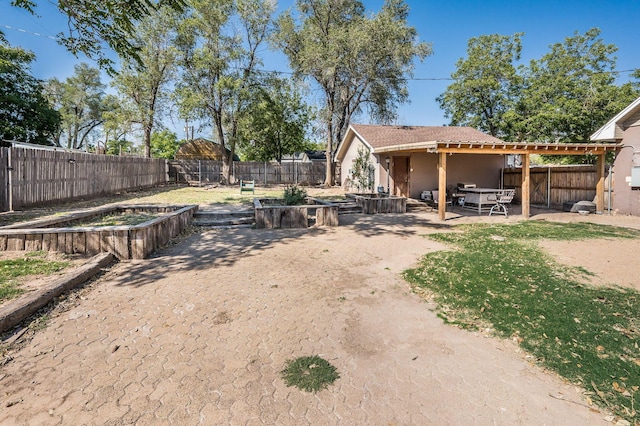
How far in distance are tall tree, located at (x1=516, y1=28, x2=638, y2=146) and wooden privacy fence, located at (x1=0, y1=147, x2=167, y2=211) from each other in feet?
91.3

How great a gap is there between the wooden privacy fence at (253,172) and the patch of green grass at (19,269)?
73.2ft

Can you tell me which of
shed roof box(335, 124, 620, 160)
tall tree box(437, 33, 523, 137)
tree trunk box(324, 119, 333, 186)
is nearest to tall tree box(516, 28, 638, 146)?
tall tree box(437, 33, 523, 137)

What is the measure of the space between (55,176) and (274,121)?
17365 mm

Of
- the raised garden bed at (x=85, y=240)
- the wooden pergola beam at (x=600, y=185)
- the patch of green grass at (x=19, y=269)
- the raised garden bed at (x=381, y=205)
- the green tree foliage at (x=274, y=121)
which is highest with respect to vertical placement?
the green tree foliage at (x=274, y=121)

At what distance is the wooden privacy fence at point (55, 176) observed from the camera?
10016 mm

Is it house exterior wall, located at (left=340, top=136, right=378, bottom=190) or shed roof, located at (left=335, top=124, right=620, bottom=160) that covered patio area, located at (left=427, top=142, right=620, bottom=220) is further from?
house exterior wall, located at (left=340, top=136, right=378, bottom=190)

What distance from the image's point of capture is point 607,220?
10.8 meters

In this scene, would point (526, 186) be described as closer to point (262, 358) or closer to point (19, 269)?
point (262, 358)

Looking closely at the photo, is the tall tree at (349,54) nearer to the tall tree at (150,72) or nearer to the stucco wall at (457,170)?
the tall tree at (150,72)

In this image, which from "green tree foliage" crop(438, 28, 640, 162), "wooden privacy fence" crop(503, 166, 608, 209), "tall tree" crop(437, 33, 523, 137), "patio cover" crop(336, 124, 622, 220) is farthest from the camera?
"tall tree" crop(437, 33, 523, 137)

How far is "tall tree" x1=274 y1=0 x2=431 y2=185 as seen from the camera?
2080 cm

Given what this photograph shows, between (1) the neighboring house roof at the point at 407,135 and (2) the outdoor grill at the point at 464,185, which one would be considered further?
(1) the neighboring house roof at the point at 407,135

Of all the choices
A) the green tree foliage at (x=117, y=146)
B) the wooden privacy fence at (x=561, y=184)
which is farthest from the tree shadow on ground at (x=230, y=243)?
the green tree foliage at (x=117, y=146)

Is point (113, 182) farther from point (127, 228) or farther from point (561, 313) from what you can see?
point (561, 313)
